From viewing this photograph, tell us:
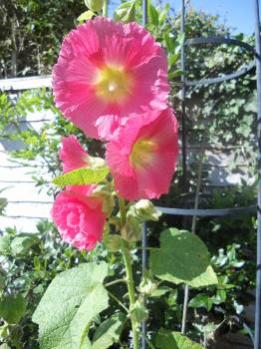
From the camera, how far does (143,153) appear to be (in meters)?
0.61

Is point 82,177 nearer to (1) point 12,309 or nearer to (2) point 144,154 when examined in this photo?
(2) point 144,154

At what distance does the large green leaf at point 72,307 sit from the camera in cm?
70

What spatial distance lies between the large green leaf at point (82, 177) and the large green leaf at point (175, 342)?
37cm

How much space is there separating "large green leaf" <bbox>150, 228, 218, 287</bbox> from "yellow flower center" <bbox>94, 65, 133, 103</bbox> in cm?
25

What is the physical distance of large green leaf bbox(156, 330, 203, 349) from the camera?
82cm

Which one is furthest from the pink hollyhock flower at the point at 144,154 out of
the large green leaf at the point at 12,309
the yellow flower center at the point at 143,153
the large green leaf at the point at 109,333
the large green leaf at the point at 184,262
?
the large green leaf at the point at 12,309

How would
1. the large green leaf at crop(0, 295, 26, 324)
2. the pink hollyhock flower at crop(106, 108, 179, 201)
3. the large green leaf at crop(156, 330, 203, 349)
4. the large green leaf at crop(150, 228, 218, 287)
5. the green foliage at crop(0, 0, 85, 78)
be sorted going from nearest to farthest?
the pink hollyhock flower at crop(106, 108, 179, 201)
the large green leaf at crop(150, 228, 218, 287)
the large green leaf at crop(156, 330, 203, 349)
the large green leaf at crop(0, 295, 26, 324)
the green foliage at crop(0, 0, 85, 78)

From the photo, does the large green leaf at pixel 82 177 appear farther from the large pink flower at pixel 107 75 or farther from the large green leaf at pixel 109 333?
the large green leaf at pixel 109 333

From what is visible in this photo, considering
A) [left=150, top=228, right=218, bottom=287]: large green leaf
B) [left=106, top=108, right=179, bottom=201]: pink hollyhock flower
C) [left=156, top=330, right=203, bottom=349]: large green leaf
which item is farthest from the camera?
[left=156, top=330, right=203, bottom=349]: large green leaf

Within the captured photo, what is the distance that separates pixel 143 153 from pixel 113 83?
0.32 feet

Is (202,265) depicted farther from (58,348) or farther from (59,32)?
(59,32)

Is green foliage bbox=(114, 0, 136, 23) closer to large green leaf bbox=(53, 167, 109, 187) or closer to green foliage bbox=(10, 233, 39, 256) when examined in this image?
large green leaf bbox=(53, 167, 109, 187)

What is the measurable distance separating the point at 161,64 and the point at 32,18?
398cm

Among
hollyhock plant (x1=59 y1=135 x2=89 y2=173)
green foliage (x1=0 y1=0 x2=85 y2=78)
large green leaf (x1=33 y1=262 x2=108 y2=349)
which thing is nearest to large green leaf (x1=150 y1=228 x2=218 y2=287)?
large green leaf (x1=33 y1=262 x2=108 y2=349)
